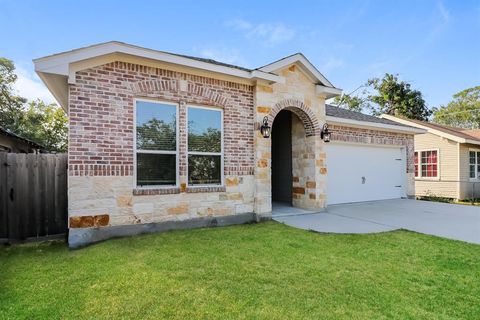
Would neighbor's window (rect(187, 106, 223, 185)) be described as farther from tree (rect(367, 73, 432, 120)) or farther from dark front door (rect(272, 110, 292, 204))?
tree (rect(367, 73, 432, 120))

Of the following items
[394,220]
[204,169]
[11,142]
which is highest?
[11,142]

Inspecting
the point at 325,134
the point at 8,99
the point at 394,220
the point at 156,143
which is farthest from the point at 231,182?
the point at 8,99

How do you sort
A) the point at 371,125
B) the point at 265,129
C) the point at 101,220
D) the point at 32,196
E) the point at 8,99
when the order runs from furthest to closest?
the point at 8,99, the point at 371,125, the point at 265,129, the point at 32,196, the point at 101,220

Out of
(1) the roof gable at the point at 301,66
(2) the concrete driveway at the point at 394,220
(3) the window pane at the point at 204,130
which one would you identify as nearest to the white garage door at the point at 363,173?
(2) the concrete driveway at the point at 394,220

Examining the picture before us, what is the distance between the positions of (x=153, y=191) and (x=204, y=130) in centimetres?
182

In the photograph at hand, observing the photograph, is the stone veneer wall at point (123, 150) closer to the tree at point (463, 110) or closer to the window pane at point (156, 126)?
the window pane at point (156, 126)

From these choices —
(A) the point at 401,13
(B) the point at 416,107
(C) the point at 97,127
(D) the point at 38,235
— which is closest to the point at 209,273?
(C) the point at 97,127

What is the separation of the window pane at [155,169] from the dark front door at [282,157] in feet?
14.8

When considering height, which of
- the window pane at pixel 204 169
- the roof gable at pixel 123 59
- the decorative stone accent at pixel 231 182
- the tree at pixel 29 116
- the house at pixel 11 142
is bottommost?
the decorative stone accent at pixel 231 182

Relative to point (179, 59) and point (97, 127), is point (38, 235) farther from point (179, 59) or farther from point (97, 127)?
point (179, 59)

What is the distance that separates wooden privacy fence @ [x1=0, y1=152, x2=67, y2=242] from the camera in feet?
16.5

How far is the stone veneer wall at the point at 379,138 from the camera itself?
9211mm

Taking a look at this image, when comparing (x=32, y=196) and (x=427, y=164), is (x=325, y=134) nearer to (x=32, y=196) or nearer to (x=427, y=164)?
(x=32, y=196)

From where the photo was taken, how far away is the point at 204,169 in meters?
6.21
